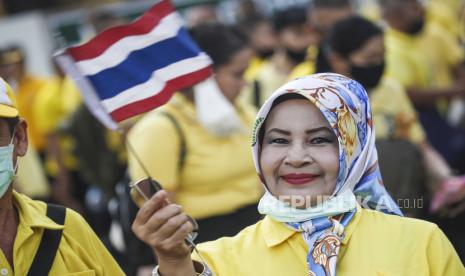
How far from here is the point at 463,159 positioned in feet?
28.2

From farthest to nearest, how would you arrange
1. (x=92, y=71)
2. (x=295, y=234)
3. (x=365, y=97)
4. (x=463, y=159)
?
(x=463, y=159) < (x=92, y=71) < (x=365, y=97) < (x=295, y=234)

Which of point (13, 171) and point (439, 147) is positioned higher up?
point (13, 171)

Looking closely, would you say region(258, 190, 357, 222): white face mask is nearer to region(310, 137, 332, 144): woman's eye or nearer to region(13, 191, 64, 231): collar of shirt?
region(310, 137, 332, 144): woman's eye

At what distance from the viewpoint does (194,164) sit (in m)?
6.05

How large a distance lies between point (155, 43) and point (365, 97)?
3.39ft

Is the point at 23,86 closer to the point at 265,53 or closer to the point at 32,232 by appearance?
the point at 265,53

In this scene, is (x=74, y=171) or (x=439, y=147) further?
(x=74, y=171)

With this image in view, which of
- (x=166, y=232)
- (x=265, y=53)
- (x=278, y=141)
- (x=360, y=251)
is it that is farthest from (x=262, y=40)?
(x=166, y=232)

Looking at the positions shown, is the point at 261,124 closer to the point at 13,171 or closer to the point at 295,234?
the point at 295,234

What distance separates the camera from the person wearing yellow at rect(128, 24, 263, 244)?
5934 mm

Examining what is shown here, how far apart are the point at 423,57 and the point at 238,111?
9.87 ft

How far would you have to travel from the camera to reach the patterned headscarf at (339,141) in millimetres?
3802

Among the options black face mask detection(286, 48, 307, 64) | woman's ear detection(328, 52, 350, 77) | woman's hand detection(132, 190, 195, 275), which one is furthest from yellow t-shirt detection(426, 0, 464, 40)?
woman's hand detection(132, 190, 195, 275)

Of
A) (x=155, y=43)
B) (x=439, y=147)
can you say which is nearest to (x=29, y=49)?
(x=439, y=147)
